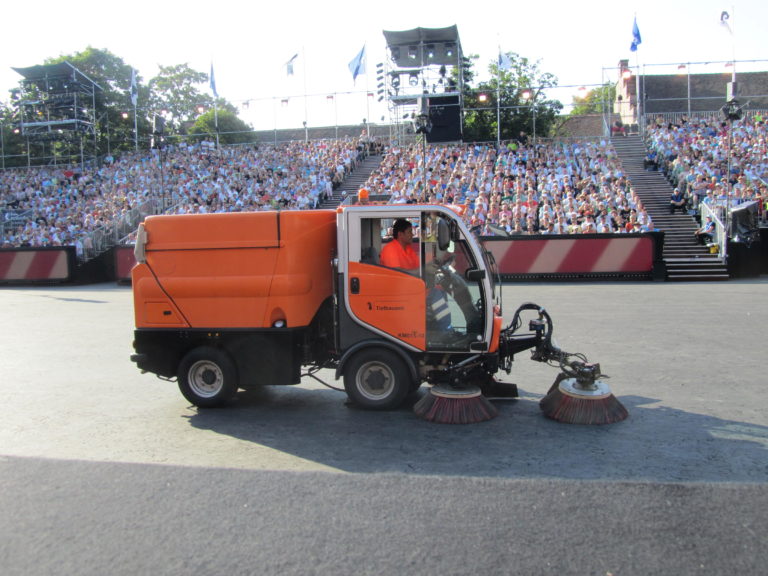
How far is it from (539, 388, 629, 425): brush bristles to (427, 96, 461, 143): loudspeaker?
2650 cm

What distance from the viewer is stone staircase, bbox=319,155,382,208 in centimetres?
2822

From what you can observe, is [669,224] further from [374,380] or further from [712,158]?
[374,380]

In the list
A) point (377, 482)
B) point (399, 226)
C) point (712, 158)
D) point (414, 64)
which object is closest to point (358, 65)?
point (414, 64)

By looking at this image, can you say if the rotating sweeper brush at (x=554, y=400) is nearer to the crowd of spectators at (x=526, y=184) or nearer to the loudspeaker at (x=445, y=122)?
the crowd of spectators at (x=526, y=184)

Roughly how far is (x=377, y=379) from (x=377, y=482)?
203cm

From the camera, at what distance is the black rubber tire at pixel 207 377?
644 centimetres

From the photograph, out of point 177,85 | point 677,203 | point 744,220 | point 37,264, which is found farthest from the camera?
point 177,85

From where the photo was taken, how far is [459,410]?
19.0 feet

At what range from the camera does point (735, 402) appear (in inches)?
245

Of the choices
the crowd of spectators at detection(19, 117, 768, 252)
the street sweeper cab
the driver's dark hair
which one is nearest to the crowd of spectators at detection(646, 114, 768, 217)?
the crowd of spectators at detection(19, 117, 768, 252)

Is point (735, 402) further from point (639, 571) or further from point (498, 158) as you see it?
point (498, 158)

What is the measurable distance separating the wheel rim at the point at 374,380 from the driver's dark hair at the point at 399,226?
1.39 meters

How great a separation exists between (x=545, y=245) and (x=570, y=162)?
7468 millimetres

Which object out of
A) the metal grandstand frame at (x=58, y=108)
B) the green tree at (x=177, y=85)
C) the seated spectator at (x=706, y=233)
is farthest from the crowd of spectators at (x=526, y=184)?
the green tree at (x=177, y=85)
